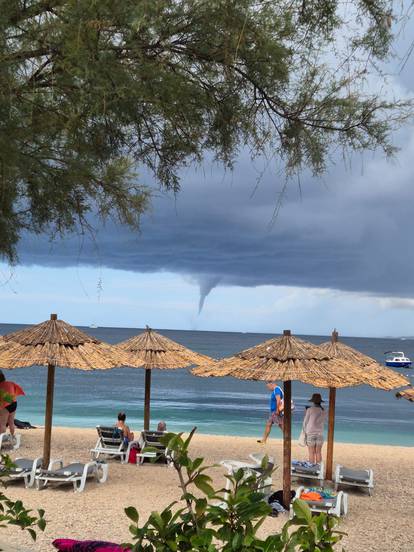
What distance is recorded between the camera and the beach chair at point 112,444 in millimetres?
11750

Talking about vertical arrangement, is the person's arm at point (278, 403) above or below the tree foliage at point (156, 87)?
below

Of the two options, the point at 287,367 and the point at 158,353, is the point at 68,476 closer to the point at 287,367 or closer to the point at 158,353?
the point at 287,367

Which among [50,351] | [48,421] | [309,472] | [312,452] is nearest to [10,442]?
[48,421]

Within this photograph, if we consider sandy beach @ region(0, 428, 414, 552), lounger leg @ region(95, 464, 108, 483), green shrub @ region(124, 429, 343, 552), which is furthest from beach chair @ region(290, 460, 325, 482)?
green shrub @ region(124, 429, 343, 552)

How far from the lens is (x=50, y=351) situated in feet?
31.5

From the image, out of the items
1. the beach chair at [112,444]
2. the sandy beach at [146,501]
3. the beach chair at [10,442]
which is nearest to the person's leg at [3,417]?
the sandy beach at [146,501]

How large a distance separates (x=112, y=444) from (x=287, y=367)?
4.89 meters

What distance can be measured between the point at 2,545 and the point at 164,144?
3750 millimetres

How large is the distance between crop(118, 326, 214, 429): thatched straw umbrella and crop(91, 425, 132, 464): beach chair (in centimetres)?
127

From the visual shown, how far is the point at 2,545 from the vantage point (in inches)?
220

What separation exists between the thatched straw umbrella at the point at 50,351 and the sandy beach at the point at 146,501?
4.18 ft

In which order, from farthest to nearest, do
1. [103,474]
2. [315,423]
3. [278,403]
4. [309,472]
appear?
[278,403] < [315,423] < [309,472] < [103,474]

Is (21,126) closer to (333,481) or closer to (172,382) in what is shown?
(333,481)

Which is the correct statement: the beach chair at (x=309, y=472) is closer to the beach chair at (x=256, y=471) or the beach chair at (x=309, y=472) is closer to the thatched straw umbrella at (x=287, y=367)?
the beach chair at (x=256, y=471)
